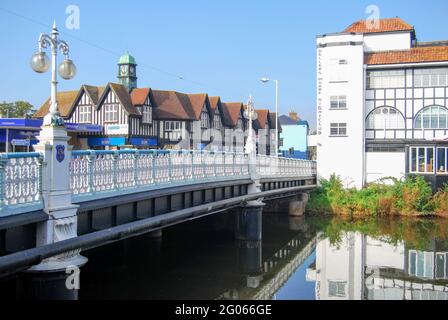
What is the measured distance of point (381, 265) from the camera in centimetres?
1895

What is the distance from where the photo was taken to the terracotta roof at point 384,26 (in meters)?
37.1

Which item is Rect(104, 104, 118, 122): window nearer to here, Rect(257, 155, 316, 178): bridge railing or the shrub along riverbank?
Rect(257, 155, 316, 178): bridge railing

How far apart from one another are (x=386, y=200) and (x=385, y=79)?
9.20m

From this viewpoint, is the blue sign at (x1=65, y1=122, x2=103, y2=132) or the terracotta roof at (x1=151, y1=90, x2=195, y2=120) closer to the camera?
the blue sign at (x1=65, y1=122, x2=103, y2=132)

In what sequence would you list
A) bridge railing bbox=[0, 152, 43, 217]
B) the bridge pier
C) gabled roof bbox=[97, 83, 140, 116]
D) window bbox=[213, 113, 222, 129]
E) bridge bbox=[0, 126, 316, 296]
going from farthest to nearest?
window bbox=[213, 113, 222, 129], gabled roof bbox=[97, 83, 140, 116], the bridge pier, bridge bbox=[0, 126, 316, 296], bridge railing bbox=[0, 152, 43, 217]

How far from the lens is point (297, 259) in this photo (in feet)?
66.2

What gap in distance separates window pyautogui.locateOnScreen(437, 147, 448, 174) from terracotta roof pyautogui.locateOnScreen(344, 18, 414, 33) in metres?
10.2

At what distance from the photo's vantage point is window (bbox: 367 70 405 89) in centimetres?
3450

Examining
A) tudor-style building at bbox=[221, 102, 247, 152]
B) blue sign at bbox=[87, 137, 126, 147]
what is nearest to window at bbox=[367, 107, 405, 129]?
blue sign at bbox=[87, 137, 126, 147]

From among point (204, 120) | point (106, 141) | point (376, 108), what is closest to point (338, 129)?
point (376, 108)

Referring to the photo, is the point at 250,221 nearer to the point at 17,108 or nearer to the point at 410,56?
the point at 410,56

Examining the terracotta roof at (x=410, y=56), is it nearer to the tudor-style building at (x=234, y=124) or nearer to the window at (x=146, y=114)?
the window at (x=146, y=114)

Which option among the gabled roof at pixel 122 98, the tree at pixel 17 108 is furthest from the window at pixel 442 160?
the tree at pixel 17 108

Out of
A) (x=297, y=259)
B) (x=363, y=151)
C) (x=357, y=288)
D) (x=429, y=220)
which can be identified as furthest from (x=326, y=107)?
(x=357, y=288)
